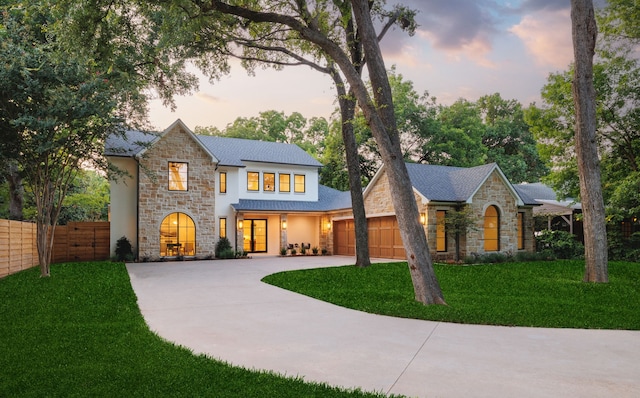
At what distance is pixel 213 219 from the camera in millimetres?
22516

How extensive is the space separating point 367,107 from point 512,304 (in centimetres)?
478

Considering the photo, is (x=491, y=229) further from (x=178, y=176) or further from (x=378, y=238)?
(x=178, y=176)

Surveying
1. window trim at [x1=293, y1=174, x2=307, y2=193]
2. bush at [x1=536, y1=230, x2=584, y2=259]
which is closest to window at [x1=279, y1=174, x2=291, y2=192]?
window trim at [x1=293, y1=174, x2=307, y2=193]

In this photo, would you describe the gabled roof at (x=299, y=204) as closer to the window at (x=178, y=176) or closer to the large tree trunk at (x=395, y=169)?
the window at (x=178, y=176)

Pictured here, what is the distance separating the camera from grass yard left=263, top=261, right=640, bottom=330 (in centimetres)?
726

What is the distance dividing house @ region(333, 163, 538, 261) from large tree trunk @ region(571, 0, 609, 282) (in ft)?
25.7

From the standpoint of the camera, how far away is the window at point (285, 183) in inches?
1060

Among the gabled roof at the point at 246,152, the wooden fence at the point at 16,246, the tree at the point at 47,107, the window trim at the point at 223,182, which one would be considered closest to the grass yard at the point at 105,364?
the wooden fence at the point at 16,246

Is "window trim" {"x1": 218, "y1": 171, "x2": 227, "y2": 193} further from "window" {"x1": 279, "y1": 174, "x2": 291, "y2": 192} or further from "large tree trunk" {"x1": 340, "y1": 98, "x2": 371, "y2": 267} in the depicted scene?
"large tree trunk" {"x1": 340, "y1": 98, "x2": 371, "y2": 267}

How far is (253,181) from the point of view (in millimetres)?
26062

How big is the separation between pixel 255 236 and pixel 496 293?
57.8ft

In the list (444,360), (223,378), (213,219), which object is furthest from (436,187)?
(223,378)

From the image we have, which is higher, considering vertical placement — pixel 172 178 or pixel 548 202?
pixel 172 178

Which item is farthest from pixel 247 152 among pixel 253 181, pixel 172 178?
pixel 172 178
